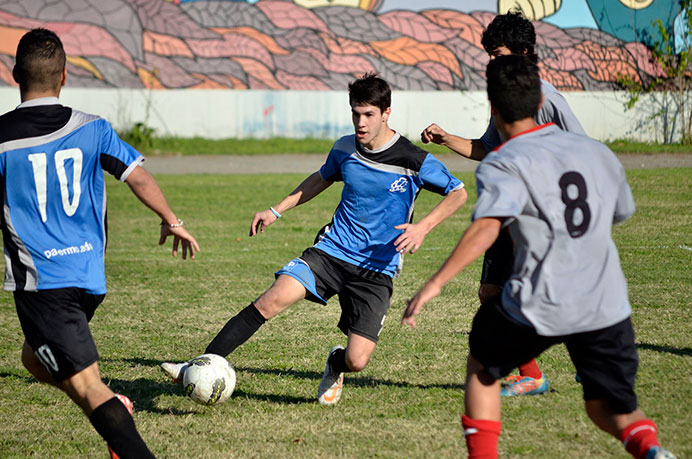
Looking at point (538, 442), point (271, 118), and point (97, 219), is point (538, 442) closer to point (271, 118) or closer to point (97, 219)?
point (97, 219)

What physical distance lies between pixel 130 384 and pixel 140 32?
21874mm

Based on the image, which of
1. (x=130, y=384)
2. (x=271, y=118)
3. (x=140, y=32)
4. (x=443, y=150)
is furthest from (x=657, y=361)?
(x=140, y=32)

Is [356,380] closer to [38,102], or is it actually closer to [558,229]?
[558,229]

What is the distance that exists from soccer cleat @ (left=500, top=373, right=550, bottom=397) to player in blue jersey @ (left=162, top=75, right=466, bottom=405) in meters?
0.88

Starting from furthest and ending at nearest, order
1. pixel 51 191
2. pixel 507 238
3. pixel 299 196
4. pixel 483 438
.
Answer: pixel 299 196
pixel 507 238
pixel 51 191
pixel 483 438

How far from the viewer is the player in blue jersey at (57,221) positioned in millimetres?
3301

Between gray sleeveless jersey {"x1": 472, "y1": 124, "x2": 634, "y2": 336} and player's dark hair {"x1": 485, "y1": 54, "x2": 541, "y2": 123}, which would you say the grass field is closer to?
gray sleeveless jersey {"x1": 472, "y1": 124, "x2": 634, "y2": 336}

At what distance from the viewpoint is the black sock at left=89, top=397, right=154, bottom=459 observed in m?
3.24

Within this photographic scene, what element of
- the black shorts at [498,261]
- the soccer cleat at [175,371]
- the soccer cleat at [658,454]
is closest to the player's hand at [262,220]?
the soccer cleat at [175,371]

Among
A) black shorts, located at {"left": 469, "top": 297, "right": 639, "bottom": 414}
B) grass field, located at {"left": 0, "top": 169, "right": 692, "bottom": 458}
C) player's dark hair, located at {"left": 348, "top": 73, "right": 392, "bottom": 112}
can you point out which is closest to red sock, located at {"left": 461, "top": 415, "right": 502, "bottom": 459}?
black shorts, located at {"left": 469, "top": 297, "right": 639, "bottom": 414}

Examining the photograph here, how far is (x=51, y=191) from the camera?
3369mm

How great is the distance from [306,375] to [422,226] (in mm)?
1575

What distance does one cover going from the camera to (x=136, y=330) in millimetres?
6523

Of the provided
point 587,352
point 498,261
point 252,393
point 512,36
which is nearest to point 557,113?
point 512,36
